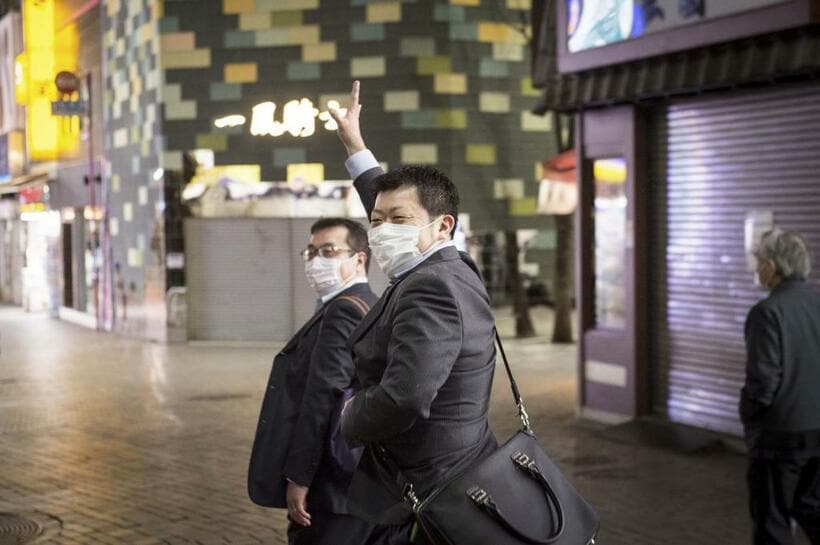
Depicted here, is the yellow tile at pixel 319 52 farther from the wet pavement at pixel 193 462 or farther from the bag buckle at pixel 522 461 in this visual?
the bag buckle at pixel 522 461

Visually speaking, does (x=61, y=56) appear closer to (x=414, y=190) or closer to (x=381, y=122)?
(x=381, y=122)

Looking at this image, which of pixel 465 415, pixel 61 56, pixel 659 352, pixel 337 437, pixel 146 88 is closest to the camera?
pixel 465 415

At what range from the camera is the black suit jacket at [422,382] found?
3277 millimetres

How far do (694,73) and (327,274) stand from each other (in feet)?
18.6

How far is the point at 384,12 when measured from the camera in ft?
62.3

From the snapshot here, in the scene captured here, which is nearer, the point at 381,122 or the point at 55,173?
the point at 381,122

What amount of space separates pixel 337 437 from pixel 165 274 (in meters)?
15.6

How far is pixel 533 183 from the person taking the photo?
19484mm

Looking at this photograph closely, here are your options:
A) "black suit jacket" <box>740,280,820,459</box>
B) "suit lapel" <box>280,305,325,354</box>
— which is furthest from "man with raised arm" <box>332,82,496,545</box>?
"black suit jacket" <box>740,280,820,459</box>

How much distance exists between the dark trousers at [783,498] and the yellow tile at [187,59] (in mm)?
15541

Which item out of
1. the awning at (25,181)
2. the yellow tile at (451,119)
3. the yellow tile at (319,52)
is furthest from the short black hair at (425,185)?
the awning at (25,181)

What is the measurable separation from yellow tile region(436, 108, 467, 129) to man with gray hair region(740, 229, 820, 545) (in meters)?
13.5

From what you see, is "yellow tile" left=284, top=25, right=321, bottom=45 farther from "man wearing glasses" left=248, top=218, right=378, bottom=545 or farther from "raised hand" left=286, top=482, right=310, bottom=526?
"raised hand" left=286, top=482, right=310, bottom=526

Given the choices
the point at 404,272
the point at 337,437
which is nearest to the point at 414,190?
the point at 404,272
